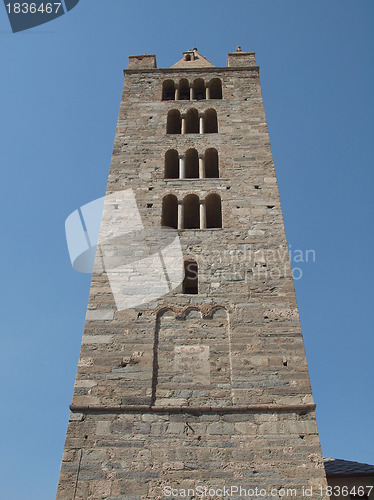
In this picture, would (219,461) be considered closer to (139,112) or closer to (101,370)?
(101,370)

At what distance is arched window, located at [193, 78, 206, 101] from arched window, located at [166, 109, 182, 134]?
5.07 ft

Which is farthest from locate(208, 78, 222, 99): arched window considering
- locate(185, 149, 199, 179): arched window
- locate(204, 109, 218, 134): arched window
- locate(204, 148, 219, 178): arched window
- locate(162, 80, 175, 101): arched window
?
locate(185, 149, 199, 179): arched window

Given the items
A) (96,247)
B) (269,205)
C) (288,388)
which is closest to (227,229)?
(269,205)

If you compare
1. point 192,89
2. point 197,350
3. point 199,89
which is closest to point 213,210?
point 197,350

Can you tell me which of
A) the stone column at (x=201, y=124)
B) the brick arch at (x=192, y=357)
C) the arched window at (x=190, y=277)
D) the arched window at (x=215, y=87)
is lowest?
the brick arch at (x=192, y=357)

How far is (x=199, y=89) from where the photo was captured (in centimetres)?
1591

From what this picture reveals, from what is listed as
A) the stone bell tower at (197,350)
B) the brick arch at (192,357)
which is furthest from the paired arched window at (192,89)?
the brick arch at (192,357)

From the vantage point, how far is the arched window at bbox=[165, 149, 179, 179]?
504 inches

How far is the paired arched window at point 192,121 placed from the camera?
46.7 feet

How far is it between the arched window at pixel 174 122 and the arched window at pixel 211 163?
1.71m

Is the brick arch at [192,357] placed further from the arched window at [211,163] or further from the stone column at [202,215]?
the arched window at [211,163]

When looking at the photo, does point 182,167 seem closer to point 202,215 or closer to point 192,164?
point 192,164

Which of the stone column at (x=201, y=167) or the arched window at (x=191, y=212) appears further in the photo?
the stone column at (x=201, y=167)

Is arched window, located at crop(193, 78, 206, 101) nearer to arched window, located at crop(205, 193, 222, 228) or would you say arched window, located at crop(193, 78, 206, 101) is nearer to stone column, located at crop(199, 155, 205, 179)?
stone column, located at crop(199, 155, 205, 179)
